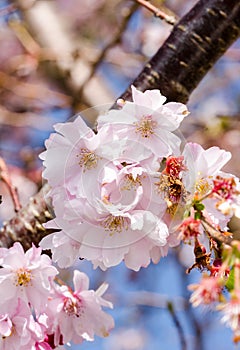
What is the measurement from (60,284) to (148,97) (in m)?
0.47

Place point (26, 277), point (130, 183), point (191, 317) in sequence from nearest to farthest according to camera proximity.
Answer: point (130, 183) → point (26, 277) → point (191, 317)

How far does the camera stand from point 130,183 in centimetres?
102

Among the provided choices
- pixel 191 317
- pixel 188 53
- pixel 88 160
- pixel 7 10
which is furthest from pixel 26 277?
pixel 191 317

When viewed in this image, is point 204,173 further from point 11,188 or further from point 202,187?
point 11,188

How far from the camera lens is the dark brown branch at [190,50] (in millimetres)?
1479

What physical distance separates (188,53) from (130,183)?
22.5 inches

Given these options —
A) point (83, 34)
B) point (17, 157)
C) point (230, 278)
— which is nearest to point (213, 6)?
point (230, 278)

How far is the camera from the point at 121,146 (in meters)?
1.04

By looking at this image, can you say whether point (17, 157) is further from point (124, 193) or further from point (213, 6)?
point (124, 193)

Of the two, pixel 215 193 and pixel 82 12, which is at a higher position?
pixel 215 193

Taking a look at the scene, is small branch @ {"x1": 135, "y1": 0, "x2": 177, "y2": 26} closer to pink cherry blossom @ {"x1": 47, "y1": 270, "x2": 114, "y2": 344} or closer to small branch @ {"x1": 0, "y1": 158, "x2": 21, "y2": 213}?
small branch @ {"x1": 0, "y1": 158, "x2": 21, "y2": 213}

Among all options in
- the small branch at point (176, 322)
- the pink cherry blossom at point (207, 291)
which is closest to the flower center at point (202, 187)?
the pink cherry blossom at point (207, 291)

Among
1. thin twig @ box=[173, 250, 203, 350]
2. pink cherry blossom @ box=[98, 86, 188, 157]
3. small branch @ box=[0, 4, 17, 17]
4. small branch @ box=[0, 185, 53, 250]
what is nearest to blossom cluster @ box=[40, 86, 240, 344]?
pink cherry blossom @ box=[98, 86, 188, 157]

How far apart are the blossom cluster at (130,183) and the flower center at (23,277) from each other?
100 mm
